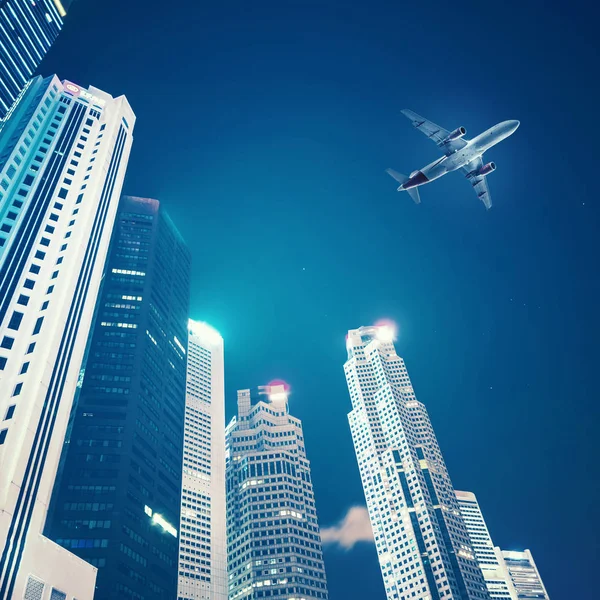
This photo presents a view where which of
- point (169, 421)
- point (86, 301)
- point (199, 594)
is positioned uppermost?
point (169, 421)

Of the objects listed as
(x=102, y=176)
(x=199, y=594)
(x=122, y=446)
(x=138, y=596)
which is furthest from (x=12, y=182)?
(x=199, y=594)

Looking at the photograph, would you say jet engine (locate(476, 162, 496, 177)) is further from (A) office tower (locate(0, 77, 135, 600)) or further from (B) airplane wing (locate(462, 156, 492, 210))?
(A) office tower (locate(0, 77, 135, 600))

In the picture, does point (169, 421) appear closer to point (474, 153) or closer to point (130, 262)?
point (130, 262)

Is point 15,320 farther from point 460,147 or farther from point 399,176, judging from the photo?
point 460,147

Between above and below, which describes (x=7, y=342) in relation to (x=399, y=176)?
below

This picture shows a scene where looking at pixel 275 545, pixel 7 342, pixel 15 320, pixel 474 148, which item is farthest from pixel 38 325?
pixel 275 545

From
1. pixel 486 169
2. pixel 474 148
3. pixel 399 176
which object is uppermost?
pixel 399 176

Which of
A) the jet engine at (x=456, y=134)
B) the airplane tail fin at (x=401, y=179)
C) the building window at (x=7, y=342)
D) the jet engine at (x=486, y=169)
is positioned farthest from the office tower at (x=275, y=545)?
the jet engine at (x=456, y=134)
